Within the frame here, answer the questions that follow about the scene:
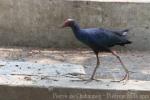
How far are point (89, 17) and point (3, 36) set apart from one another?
170 centimetres

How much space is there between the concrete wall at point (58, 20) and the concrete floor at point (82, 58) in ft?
0.84

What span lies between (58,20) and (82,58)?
42.1 inches

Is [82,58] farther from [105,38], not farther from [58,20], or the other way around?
[105,38]

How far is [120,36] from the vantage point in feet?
19.6

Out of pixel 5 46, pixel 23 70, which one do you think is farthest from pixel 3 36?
pixel 23 70

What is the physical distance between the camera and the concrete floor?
757cm

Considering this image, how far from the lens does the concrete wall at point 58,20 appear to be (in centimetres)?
888

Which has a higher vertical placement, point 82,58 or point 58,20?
point 58,20

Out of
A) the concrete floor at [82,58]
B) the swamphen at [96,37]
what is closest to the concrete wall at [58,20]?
the concrete floor at [82,58]

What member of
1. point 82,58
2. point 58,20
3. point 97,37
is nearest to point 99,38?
point 97,37

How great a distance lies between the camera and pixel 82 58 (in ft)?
27.2

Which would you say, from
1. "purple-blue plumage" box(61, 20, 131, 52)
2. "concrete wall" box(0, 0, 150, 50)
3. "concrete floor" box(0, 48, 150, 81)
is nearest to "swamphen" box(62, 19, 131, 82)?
"purple-blue plumage" box(61, 20, 131, 52)

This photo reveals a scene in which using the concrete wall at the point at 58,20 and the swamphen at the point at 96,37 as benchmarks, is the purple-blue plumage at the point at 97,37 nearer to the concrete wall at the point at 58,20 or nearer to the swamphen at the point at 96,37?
the swamphen at the point at 96,37

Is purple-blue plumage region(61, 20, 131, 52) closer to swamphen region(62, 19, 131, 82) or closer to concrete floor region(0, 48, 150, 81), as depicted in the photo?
swamphen region(62, 19, 131, 82)
